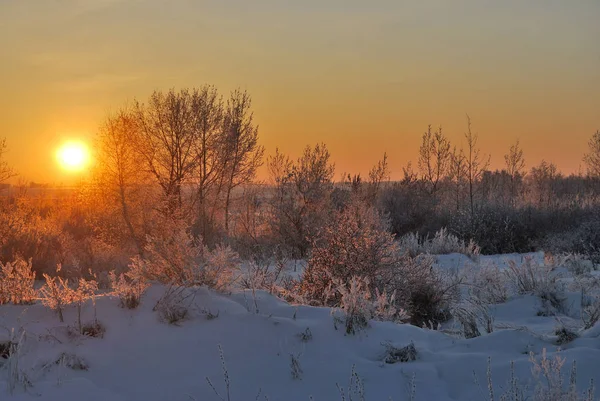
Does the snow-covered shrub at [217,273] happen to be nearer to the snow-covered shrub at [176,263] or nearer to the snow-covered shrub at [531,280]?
the snow-covered shrub at [176,263]

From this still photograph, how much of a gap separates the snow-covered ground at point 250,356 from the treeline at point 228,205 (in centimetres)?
261

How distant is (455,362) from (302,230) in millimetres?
11668

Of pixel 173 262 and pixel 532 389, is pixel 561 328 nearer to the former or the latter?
pixel 532 389

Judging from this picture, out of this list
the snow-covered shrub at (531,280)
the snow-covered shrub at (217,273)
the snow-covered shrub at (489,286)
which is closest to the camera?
the snow-covered shrub at (217,273)

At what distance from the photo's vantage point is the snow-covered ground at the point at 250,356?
14.9ft

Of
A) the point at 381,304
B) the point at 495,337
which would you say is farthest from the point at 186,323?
the point at 495,337

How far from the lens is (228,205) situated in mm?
28062

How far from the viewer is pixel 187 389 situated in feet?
15.3

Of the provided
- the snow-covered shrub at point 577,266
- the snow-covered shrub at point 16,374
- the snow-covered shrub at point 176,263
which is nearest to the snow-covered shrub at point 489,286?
the snow-covered shrub at point 577,266

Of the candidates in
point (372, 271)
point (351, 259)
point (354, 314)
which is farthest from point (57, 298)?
point (372, 271)

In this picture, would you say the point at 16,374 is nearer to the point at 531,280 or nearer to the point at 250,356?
the point at 250,356

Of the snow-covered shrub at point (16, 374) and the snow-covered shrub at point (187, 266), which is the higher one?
the snow-covered shrub at point (187, 266)

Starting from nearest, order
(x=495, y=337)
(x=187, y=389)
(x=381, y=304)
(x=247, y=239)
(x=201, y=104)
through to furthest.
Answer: (x=187, y=389) → (x=495, y=337) → (x=381, y=304) → (x=247, y=239) → (x=201, y=104)

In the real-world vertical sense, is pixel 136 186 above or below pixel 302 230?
above
